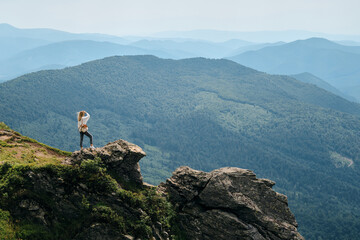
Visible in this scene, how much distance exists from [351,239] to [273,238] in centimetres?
21545

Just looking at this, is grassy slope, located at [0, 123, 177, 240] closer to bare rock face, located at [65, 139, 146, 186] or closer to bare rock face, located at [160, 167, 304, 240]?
bare rock face, located at [65, 139, 146, 186]

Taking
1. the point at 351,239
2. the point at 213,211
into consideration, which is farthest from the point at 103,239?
the point at 351,239

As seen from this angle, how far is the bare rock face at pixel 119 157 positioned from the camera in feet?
89.5

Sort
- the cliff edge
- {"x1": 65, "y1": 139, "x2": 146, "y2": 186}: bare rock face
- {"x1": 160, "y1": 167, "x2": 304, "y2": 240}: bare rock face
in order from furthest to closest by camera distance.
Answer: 1. {"x1": 160, "y1": 167, "x2": 304, "y2": 240}: bare rock face
2. {"x1": 65, "y1": 139, "x2": 146, "y2": 186}: bare rock face
3. the cliff edge

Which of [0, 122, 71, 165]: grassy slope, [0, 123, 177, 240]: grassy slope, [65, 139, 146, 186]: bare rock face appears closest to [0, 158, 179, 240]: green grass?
[0, 123, 177, 240]: grassy slope

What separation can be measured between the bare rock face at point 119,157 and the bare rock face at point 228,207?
4.33 metres

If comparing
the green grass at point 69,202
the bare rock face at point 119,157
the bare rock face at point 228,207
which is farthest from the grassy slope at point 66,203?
the bare rock face at point 228,207

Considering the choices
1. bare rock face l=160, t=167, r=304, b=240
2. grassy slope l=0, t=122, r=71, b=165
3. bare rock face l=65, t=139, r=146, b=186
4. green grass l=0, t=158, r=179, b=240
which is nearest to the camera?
green grass l=0, t=158, r=179, b=240

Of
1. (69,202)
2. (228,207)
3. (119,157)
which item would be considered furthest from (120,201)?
(228,207)

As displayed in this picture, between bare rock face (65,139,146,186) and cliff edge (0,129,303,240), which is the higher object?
bare rock face (65,139,146,186)

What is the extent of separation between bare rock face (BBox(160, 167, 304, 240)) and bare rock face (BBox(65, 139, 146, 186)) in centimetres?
433

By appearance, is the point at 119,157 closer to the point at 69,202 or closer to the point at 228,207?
the point at 69,202

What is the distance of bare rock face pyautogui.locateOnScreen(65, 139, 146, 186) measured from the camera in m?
27.3

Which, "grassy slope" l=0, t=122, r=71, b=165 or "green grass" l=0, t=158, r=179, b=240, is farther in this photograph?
"grassy slope" l=0, t=122, r=71, b=165
